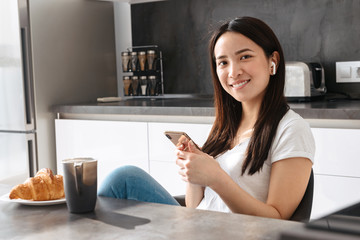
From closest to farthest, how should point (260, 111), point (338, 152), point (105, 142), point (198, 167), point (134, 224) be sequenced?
point (134, 224), point (198, 167), point (260, 111), point (338, 152), point (105, 142)

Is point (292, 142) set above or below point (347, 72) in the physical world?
below

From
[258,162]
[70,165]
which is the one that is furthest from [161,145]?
[70,165]

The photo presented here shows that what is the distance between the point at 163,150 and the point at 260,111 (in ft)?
4.14

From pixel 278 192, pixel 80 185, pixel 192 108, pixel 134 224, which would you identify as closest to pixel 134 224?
pixel 134 224

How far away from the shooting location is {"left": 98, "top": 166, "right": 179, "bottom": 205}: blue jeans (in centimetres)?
124

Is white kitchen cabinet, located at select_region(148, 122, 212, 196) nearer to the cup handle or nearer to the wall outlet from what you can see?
the wall outlet

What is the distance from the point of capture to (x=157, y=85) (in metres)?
3.30

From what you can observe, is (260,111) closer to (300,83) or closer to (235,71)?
(235,71)

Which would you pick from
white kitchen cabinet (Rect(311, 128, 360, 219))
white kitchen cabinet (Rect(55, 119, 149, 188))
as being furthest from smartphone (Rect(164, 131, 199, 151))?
white kitchen cabinet (Rect(55, 119, 149, 188))

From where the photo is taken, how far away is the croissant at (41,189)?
1090mm

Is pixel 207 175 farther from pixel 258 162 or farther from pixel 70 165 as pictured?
pixel 70 165

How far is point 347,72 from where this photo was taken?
265cm

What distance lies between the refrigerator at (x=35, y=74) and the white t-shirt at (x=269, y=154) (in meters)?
1.85

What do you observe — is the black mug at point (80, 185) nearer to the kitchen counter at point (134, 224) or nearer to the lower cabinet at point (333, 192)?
the kitchen counter at point (134, 224)
